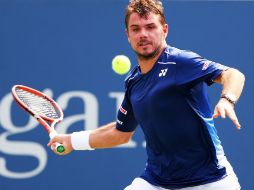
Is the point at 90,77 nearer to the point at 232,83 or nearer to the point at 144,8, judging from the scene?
the point at 144,8

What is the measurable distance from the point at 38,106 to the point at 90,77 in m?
1.64

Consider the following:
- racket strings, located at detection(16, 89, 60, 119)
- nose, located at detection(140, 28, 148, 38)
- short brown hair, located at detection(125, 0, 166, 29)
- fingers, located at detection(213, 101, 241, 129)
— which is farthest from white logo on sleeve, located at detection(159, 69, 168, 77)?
racket strings, located at detection(16, 89, 60, 119)

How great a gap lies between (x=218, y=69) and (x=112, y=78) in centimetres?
325

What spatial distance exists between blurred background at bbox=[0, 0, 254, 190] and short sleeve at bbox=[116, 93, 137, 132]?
A: 2.24m

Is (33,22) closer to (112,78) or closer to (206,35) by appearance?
(112,78)

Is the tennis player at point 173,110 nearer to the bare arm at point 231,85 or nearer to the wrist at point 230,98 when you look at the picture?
the bare arm at point 231,85

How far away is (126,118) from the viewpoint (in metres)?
5.09

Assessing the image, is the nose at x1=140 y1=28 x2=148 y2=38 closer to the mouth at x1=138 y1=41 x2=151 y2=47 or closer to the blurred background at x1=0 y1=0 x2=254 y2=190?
the mouth at x1=138 y1=41 x2=151 y2=47

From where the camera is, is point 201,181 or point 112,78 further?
point 112,78

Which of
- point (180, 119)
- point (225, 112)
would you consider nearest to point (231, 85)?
point (225, 112)

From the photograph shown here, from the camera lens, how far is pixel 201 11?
24.4ft

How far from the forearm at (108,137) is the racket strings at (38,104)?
0.69 m

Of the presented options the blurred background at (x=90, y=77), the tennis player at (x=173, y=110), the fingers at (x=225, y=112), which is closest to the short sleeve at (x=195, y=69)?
the tennis player at (x=173, y=110)

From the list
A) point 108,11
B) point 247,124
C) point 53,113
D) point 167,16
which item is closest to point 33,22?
point 108,11
